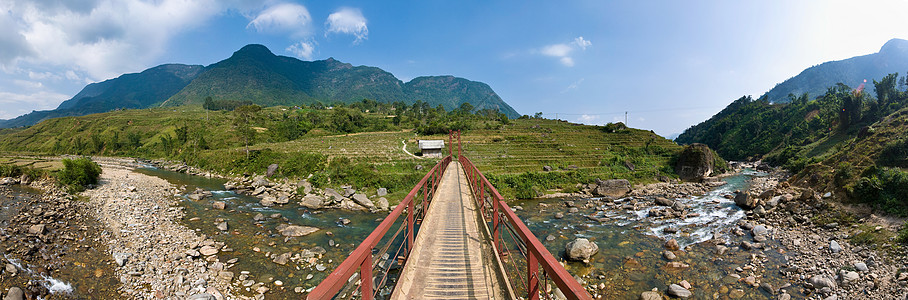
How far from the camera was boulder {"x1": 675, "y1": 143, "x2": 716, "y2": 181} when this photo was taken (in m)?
29.9

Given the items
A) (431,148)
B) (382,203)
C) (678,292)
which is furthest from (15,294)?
(431,148)

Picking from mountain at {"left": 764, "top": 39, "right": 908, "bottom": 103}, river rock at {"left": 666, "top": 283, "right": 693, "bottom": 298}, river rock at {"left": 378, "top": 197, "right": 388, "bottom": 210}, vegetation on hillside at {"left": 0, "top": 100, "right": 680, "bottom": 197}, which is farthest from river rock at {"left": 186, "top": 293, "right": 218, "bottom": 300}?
mountain at {"left": 764, "top": 39, "right": 908, "bottom": 103}

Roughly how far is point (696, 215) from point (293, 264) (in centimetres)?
1984

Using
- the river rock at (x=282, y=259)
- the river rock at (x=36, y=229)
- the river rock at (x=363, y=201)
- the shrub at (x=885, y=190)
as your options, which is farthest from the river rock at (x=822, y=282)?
the river rock at (x=36, y=229)

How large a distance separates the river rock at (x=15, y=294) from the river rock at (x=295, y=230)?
6.26 m

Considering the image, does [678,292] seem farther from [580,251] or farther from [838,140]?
[838,140]

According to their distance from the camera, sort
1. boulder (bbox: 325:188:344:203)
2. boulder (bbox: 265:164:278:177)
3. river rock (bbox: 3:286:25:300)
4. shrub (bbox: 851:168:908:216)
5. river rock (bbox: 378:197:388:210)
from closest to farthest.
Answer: river rock (bbox: 3:286:25:300), shrub (bbox: 851:168:908:216), river rock (bbox: 378:197:388:210), boulder (bbox: 325:188:344:203), boulder (bbox: 265:164:278:177)

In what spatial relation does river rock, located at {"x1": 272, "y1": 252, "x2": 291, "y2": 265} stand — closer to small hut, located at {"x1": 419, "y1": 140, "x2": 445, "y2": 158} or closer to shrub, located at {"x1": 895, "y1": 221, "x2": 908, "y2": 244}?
shrub, located at {"x1": 895, "y1": 221, "x2": 908, "y2": 244}

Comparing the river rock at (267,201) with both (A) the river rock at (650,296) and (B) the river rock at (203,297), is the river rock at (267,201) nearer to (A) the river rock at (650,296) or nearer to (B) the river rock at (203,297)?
(B) the river rock at (203,297)

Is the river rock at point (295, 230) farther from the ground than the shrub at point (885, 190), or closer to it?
closer to it

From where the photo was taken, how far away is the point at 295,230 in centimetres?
1259

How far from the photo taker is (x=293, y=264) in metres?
9.83

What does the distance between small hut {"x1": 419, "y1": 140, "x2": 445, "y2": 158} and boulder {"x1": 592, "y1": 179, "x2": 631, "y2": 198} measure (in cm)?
1557

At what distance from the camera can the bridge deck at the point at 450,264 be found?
3928 millimetres
